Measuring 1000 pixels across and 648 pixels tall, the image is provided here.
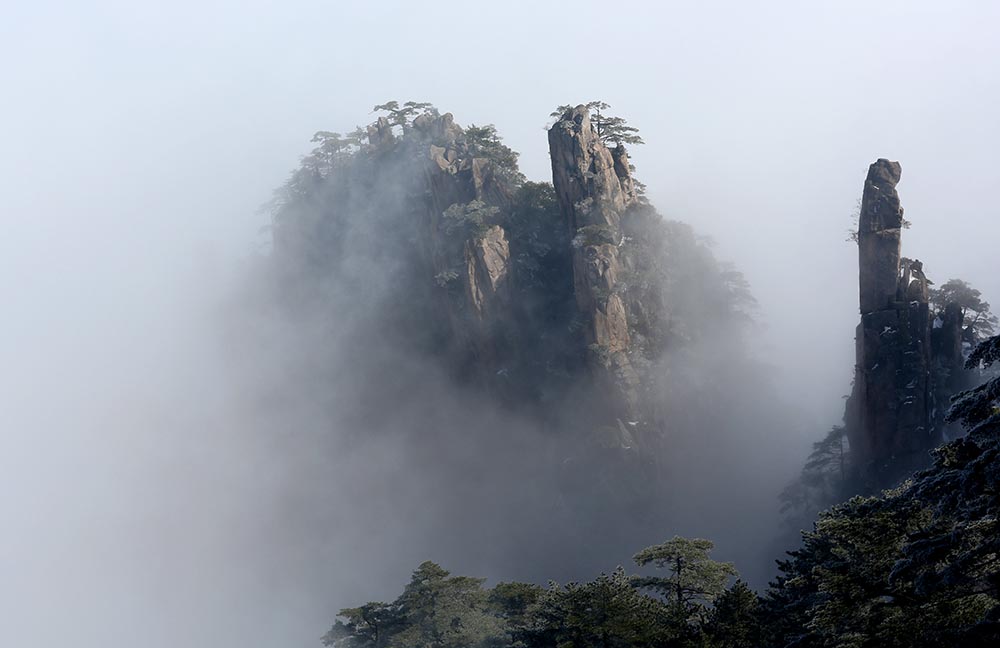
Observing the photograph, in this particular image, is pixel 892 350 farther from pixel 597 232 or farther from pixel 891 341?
pixel 597 232

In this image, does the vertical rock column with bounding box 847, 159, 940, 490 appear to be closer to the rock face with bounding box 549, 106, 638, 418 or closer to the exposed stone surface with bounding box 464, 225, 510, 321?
the rock face with bounding box 549, 106, 638, 418

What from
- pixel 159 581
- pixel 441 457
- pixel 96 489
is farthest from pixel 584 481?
pixel 96 489

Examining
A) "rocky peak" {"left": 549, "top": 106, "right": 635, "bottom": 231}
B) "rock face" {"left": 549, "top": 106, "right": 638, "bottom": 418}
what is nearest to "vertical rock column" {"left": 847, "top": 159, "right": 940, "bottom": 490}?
"rock face" {"left": 549, "top": 106, "right": 638, "bottom": 418}

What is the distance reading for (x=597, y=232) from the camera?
91500 millimetres

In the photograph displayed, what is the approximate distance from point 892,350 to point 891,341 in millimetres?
669

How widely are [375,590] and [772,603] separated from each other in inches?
2287

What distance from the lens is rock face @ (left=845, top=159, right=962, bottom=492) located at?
250 ft

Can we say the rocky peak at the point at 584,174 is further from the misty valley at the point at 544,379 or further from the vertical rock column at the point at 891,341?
the vertical rock column at the point at 891,341

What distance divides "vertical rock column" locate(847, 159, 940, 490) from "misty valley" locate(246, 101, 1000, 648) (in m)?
0.16

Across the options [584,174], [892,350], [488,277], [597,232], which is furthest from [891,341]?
[488,277]

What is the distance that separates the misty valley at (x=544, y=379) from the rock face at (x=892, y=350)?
6.4 inches

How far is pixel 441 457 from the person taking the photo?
104m

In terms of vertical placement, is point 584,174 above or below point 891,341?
above

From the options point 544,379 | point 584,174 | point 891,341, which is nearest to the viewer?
point 891,341
